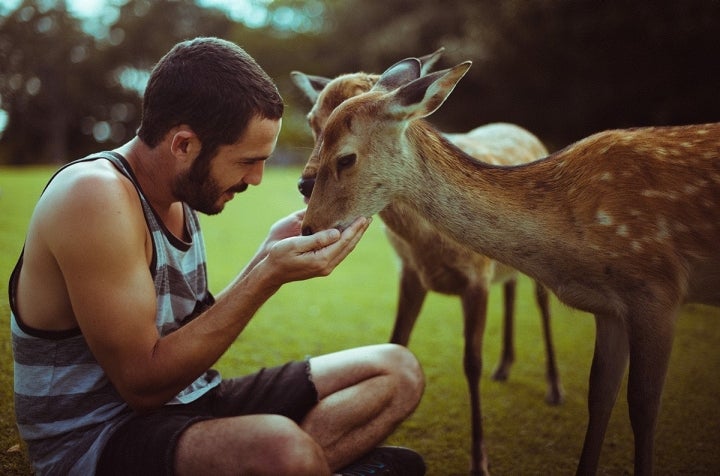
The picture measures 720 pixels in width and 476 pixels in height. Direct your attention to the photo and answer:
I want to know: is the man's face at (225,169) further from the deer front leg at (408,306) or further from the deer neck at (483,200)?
the deer front leg at (408,306)

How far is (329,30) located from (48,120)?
20.6 metres

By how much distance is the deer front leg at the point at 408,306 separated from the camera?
3889 millimetres

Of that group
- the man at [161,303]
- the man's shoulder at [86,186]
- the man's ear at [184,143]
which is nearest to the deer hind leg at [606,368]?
the man at [161,303]

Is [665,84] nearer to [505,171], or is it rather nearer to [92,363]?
[505,171]

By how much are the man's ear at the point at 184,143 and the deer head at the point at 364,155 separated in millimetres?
597

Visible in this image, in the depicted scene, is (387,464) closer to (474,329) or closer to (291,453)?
(291,453)

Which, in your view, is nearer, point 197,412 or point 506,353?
point 197,412

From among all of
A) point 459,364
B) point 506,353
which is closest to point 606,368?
point 506,353

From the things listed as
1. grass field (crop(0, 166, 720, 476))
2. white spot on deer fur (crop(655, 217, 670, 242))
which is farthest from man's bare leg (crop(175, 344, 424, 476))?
white spot on deer fur (crop(655, 217, 670, 242))

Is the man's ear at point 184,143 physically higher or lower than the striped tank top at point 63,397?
higher

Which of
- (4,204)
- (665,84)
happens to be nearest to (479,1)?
(665,84)

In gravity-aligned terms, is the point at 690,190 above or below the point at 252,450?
above

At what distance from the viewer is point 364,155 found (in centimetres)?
282

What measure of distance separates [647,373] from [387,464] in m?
1.17
